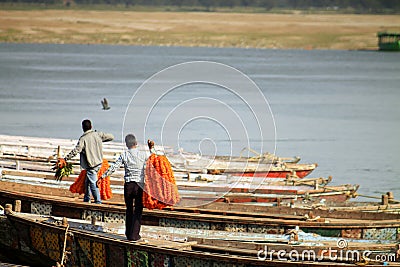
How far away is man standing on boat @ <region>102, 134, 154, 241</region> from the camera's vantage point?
48.8ft

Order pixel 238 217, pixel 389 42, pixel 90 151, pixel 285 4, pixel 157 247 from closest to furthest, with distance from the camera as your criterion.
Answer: pixel 157 247 → pixel 238 217 → pixel 90 151 → pixel 389 42 → pixel 285 4

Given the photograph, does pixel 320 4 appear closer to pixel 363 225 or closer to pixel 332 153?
pixel 332 153

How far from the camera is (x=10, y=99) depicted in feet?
164

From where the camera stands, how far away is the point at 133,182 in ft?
48.8

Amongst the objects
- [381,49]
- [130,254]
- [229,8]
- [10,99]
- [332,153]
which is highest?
[229,8]

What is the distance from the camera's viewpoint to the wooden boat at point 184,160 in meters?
23.4

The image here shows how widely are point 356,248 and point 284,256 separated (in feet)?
4.34

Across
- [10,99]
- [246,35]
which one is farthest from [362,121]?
[246,35]
